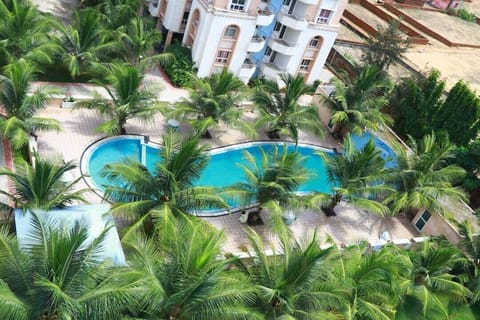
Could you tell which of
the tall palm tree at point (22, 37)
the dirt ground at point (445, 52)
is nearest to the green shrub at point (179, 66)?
the tall palm tree at point (22, 37)

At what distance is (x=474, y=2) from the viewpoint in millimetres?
66500

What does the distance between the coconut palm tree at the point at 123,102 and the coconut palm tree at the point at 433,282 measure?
1308 cm

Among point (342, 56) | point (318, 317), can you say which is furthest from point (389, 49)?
point (318, 317)

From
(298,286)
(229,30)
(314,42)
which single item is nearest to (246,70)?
(229,30)

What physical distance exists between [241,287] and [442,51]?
4242 cm

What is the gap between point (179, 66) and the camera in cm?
2828

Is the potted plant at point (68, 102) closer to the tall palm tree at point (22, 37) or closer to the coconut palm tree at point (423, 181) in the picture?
the tall palm tree at point (22, 37)

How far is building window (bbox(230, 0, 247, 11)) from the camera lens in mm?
26030

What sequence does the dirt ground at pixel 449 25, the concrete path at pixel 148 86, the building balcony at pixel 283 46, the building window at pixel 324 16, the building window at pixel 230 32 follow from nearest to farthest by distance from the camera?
1. the concrete path at pixel 148 86
2. the building window at pixel 230 32
3. the building window at pixel 324 16
4. the building balcony at pixel 283 46
5. the dirt ground at pixel 449 25

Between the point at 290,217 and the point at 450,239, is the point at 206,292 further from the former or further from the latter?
the point at 450,239

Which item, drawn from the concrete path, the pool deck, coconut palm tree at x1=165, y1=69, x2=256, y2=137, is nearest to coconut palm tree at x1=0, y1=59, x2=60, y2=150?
the pool deck

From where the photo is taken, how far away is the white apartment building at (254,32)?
26.6 metres

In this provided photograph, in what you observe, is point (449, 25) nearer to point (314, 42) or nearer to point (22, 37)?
point (314, 42)

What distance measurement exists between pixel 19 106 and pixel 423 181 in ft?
57.6
